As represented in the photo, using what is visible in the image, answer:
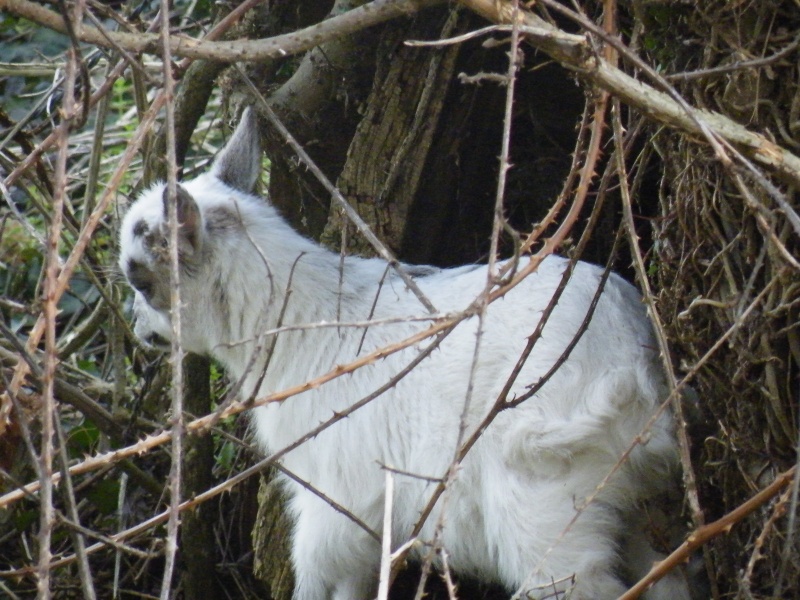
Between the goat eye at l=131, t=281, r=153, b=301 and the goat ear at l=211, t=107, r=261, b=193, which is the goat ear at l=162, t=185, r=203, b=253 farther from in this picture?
the goat ear at l=211, t=107, r=261, b=193

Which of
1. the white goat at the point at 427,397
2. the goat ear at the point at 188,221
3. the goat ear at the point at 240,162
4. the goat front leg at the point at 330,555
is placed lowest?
the goat front leg at the point at 330,555

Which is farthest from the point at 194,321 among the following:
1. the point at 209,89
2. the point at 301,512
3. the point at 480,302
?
the point at 480,302

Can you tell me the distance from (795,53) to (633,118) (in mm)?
588

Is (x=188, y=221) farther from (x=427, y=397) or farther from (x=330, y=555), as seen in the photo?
(x=330, y=555)

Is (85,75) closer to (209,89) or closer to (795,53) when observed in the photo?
(795,53)

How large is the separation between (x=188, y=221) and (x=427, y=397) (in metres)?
0.96

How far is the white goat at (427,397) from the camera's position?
3.18m

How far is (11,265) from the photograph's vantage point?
5836 millimetres

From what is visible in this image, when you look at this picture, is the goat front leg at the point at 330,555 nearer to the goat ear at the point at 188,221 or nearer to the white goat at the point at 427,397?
the white goat at the point at 427,397

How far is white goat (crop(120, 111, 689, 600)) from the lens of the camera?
3.18m

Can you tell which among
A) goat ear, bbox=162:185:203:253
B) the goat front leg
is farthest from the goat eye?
the goat front leg

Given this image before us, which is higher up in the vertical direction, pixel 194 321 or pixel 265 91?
pixel 265 91

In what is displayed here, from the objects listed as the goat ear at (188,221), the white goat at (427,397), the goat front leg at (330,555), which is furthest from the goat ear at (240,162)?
the goat front leg at (330,555)

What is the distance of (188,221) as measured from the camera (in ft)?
11.7
